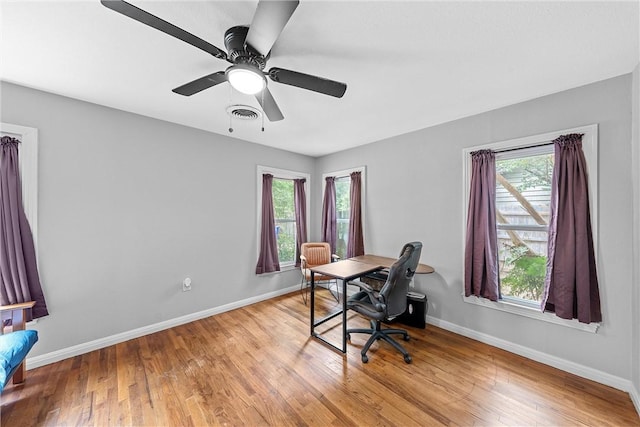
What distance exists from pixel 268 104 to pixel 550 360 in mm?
3478

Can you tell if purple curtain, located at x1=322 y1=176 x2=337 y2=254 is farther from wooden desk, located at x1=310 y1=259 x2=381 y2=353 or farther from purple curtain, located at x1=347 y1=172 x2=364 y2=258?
wooden desk, located at x1=310 y1=259 x2=381 y2=353

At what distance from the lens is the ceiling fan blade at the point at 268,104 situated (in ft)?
5.54

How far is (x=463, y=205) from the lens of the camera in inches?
108

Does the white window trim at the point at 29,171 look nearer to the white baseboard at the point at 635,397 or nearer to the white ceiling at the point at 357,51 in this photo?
the white ceiling at the point at 357,51

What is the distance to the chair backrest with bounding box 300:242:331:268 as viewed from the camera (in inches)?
158

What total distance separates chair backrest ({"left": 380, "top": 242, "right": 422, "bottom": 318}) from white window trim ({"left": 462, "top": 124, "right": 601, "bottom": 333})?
3.13 feet

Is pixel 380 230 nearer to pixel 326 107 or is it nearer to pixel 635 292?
pixel 326 107

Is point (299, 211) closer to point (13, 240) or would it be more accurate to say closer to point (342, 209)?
point (342, 209)

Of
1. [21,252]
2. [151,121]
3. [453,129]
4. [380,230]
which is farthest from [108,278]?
[453,129]

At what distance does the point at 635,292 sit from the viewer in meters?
1.80

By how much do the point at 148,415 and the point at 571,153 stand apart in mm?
4042

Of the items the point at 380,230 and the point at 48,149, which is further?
the point at 380,230

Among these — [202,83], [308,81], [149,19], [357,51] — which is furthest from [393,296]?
[149,19]

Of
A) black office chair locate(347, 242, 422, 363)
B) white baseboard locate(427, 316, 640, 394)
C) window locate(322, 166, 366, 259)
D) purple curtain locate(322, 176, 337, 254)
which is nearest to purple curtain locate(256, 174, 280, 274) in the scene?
purple curtain locate(322, 176, 337, 254)
